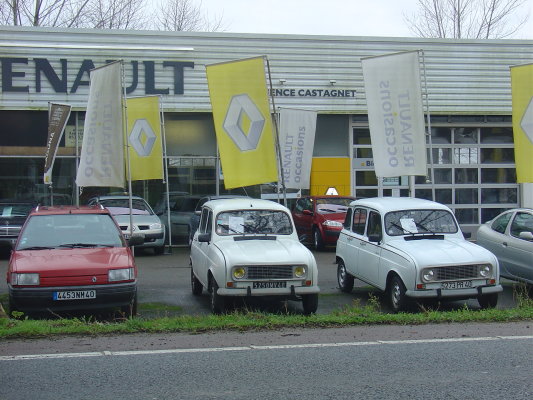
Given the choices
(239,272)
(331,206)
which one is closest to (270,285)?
(239,272)

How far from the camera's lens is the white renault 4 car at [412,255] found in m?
9.75

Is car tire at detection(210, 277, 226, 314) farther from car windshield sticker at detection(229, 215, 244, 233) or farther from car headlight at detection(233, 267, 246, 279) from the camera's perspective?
car windshield sticker at detection(229, 215, 244, 233)

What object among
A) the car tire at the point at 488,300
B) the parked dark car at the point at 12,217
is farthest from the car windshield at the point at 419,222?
the parked dark car at the point at 12,217

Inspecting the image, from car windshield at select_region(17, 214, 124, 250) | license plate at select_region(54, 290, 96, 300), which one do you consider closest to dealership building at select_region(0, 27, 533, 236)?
car windshield at select_region(17, 214, 124, 250)

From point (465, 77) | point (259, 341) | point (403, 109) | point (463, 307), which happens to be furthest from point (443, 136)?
point (259, 341)

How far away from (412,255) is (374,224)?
Answer: 1514 millimetres

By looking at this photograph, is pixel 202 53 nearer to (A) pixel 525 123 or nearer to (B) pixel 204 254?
(A) pixel 525 123

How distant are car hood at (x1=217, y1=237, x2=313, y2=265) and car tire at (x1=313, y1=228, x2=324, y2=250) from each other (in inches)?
349

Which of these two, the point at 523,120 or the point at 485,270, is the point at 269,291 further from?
the point at 523,120

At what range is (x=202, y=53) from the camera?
71.6 feet

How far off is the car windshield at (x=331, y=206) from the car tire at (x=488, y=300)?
9632mm

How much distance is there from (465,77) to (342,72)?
4309 mm

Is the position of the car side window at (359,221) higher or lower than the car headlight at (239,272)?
higher

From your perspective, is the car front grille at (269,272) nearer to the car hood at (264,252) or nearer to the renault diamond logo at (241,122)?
the car hood at (264,252)
